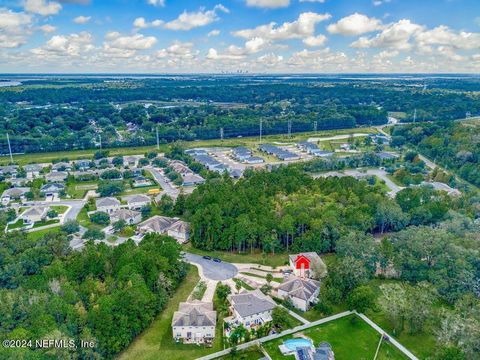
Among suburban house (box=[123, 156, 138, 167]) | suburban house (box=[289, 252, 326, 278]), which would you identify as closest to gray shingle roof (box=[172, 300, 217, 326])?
suburban house (box=[289, 252, 326, 278])

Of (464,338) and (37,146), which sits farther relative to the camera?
(37,146)

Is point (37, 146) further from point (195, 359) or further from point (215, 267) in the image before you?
point (195, 359)

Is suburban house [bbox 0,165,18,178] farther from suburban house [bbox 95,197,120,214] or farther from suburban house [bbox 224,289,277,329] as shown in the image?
suburban house [bbox 224,289,277,329]

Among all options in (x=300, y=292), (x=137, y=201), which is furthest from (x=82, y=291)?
(x=137, y=201)

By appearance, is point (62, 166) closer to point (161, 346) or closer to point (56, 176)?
point (56, 176)

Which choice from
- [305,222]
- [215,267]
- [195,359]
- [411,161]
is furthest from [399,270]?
[411,161]
